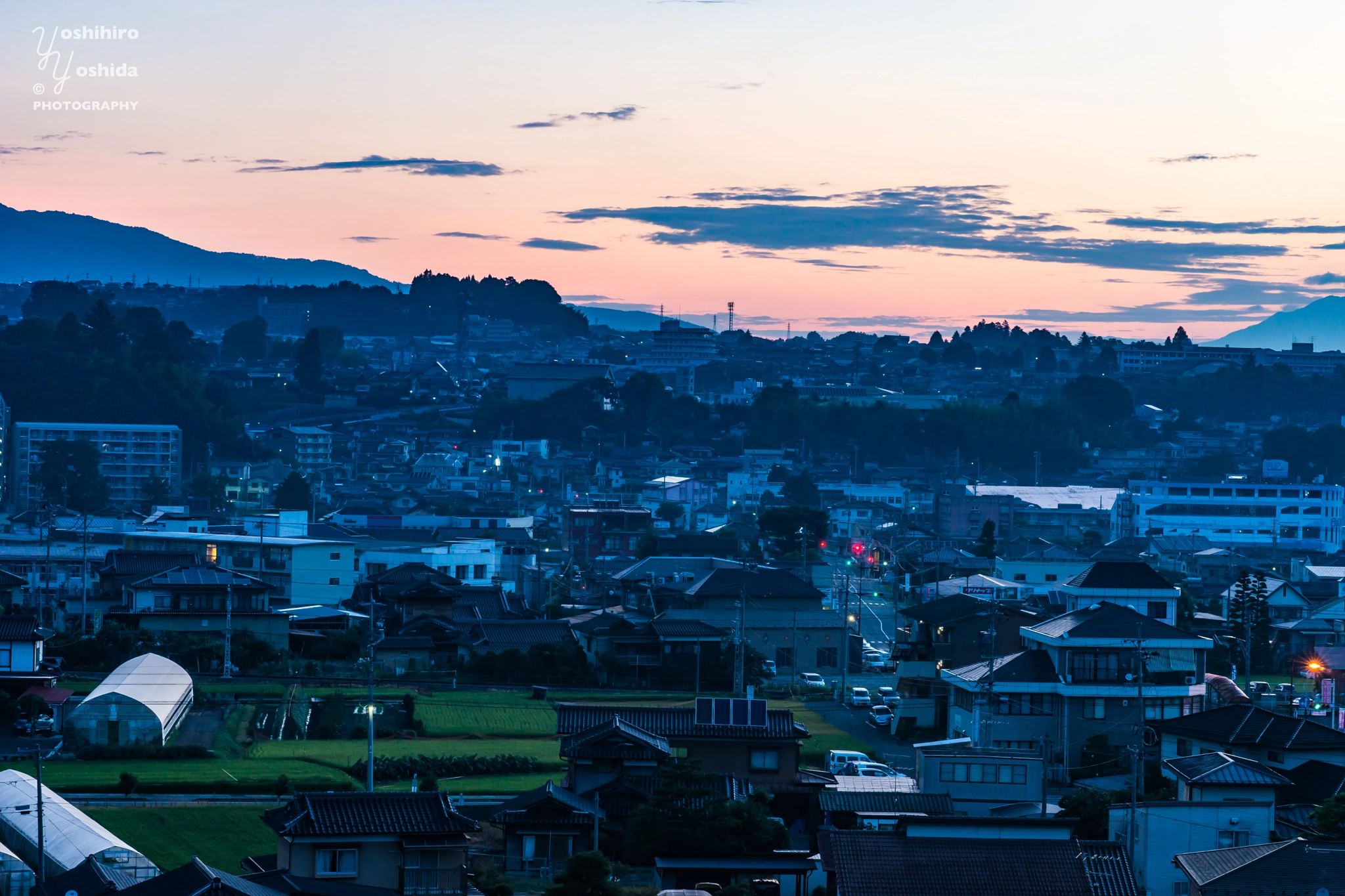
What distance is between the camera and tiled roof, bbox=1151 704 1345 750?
1488cm

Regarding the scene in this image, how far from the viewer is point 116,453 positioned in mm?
56000

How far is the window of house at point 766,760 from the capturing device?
48.5ft

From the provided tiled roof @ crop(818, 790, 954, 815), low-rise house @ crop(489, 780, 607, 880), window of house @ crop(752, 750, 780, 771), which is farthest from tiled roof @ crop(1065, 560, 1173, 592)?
low-rise house @ crop(489, 780, 607, 880)

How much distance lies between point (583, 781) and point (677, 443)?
6268cm

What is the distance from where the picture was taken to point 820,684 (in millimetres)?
23281

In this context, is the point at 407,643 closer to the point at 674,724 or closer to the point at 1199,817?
the point at 674,724

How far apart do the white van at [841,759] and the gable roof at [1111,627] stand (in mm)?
3251

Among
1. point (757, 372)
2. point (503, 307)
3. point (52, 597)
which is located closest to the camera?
point (52, 597)

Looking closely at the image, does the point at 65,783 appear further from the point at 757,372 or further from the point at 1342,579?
the point at 757,372

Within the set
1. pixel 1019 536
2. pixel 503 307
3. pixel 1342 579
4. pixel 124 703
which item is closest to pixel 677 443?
pixel 1019 536

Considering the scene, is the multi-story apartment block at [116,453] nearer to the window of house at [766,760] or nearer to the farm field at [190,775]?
the farm field at [190,775]

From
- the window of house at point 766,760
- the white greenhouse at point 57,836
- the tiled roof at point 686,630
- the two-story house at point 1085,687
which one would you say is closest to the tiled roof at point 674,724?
the window of house at point 766,760

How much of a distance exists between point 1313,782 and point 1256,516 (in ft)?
125

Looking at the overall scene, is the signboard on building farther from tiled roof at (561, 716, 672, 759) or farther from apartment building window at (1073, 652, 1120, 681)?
tiled roof at (561, 716, 672, 759)
